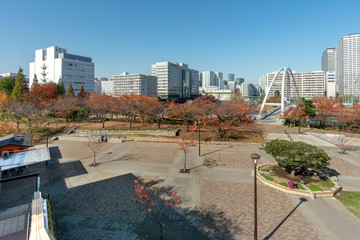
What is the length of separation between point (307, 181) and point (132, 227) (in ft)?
41.3

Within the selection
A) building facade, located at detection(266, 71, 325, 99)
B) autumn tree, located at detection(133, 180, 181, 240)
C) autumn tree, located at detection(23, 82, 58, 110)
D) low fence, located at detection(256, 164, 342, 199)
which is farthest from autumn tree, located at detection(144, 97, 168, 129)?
building facade, located at detection(266, 71, 325, 99)

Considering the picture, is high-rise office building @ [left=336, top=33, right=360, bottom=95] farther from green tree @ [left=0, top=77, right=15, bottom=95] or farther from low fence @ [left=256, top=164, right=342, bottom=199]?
green tree @ [left=0, top=77, right=15, bottom=95]

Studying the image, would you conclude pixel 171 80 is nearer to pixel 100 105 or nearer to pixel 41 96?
pixel 41 96

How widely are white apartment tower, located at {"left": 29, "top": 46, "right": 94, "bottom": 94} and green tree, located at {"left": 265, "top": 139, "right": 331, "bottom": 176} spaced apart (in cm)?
9818

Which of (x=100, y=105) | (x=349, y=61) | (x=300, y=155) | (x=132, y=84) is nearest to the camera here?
(x=300, y=155)

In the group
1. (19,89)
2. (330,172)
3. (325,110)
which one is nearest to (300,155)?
(330,172)

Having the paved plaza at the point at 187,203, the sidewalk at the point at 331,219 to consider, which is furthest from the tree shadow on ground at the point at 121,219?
the sidewalk at the point at 331,219

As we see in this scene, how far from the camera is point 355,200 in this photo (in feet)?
38.0

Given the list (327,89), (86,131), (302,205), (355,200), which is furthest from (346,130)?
(327,89)

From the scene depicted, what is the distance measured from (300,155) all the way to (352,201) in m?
3.65

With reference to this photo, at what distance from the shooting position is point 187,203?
37.0 ft

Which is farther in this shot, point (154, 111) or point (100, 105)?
point (100, 105)

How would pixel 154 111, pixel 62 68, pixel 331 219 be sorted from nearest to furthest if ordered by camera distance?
pixel 331 219 → pixel 154 111 → pixel 62 68

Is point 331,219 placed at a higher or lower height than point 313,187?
lower
